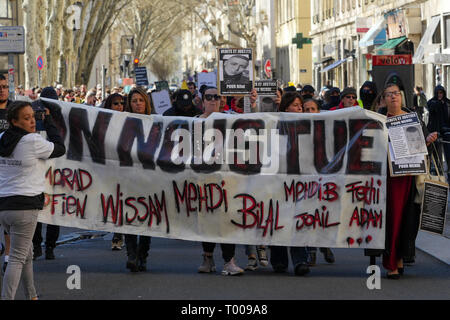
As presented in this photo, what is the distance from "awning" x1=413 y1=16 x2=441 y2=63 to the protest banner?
79.7 ft

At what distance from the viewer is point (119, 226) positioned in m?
10.4

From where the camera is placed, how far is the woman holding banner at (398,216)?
1002 centimetres

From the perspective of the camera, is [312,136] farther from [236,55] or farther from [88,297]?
[236,55]

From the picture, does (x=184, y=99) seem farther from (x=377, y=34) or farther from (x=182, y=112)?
(x=377, y=34)

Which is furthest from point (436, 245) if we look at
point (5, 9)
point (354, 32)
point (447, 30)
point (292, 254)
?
point (5, 9)

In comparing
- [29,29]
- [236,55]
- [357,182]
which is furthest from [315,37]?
[357,182]

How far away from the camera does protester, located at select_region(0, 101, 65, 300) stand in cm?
799

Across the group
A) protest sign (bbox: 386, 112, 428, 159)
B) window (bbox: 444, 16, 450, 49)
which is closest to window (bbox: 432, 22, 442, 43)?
window (bbox: 444, 16, 450, 49)

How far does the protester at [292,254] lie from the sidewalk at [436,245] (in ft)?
5.38

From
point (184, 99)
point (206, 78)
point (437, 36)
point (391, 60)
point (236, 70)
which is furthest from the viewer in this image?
point (437, 36)

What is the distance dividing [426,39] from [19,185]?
1098 inches

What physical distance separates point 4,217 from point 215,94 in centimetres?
345

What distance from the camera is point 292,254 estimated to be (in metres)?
10.4

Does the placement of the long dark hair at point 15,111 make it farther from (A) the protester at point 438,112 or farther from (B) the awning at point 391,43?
(B) the awning at point 391,43
